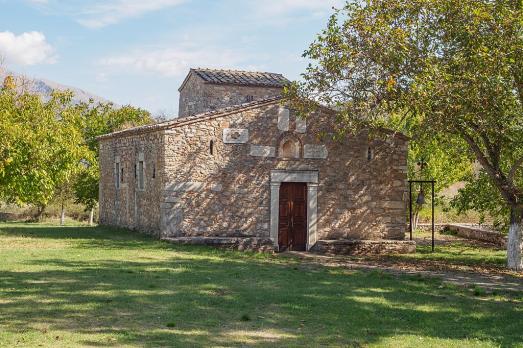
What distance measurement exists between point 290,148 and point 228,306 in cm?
1071

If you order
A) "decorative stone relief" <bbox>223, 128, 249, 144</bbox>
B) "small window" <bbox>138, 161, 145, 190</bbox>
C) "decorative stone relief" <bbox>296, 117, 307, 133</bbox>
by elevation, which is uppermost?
"decorative stone relief" <bbox>296, 117, 307, 133</bbox>

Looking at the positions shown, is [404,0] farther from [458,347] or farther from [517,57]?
[458,347]

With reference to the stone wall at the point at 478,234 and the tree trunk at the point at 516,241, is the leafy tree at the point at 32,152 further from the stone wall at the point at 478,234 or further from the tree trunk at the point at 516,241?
the stone wall at the point at 478,234

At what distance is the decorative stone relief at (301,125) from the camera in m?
20.3

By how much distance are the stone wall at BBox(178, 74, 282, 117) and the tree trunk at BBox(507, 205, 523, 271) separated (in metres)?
12.4

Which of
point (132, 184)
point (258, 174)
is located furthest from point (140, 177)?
point (258, 174)

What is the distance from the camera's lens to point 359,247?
20344 mm

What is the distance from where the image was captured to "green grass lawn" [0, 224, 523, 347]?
8.30 metres

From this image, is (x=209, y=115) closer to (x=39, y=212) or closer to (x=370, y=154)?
(x=370, y=154)

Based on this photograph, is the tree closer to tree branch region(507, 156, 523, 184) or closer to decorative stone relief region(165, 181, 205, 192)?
tree branch region(507, 156, 523, 184)

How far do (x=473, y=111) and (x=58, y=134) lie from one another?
12.1 meters

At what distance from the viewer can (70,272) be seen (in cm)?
1290

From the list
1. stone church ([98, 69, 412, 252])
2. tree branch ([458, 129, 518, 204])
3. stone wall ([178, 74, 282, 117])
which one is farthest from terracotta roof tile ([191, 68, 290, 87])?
tree branch ([458, 129, 518, 204])

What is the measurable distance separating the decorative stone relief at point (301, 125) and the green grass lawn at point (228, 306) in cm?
568
